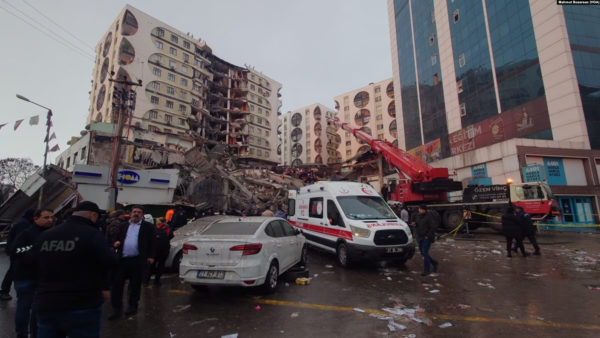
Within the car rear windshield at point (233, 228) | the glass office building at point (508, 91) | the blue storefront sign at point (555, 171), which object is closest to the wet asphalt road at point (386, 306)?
the car rear windshield at point (233, 228)

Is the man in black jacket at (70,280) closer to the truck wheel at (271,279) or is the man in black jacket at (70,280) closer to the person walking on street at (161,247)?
the truck wheel at (271,279)

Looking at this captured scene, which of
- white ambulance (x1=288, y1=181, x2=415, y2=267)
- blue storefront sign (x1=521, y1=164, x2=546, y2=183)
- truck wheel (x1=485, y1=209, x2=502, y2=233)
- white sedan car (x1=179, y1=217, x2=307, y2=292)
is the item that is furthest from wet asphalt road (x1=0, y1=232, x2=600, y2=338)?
blue storefront sign (x1=521, y1=164, x2=546, y2=183)

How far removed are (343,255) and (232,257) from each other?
389 centimetres

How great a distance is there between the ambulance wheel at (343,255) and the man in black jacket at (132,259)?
4970mm

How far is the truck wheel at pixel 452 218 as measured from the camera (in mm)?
15820

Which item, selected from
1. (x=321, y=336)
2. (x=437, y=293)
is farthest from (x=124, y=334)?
(x=437, y=293)

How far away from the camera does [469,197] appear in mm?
15570

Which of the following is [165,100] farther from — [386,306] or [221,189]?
[386,306]

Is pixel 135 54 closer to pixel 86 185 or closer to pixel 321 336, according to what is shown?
pixel 86 185

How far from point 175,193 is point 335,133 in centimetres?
7364

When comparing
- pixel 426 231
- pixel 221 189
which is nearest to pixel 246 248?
pixel 426 231

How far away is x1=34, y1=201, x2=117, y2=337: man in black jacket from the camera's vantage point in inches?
90.7

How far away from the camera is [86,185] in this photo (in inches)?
751

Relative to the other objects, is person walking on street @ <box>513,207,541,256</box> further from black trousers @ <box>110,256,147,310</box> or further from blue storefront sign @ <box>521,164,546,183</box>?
blue storefront sign @ <box>521,164,546,183</box>
